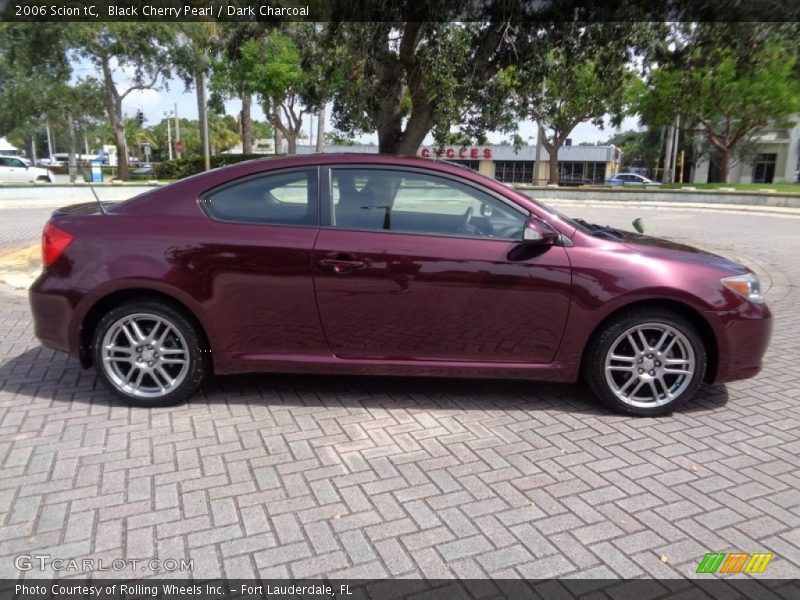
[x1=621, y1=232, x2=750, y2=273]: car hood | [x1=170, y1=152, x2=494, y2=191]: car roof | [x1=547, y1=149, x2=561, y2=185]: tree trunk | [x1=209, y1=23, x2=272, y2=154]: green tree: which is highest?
[x1=209, y1=23, x2=272, y2=154]: green tree

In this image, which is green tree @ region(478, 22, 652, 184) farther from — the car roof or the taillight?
the taillight

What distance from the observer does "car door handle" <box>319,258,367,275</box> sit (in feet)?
12.4

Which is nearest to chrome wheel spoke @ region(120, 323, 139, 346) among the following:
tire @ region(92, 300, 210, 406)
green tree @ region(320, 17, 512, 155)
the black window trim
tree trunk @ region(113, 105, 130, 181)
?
tire @ region(92, 300, 210, 406)

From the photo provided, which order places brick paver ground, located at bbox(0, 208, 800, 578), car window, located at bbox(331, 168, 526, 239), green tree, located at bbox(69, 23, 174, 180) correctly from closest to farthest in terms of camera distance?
brick paver ground, located at bbox(0, 208, 800, 578) < car window, located at bbox(331, 168, 526, 239) < green tree, located at bbox(69, 23, 174, 180)

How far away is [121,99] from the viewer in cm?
3006

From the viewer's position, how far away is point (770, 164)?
5741cm

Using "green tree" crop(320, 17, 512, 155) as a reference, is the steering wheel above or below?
below

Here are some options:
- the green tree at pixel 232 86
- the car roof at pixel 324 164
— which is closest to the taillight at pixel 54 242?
the car roof at pixel 324 164

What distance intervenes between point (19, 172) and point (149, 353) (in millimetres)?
38337

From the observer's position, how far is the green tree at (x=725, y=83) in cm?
891

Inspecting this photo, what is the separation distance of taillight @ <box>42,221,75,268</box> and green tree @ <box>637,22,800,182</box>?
879cm

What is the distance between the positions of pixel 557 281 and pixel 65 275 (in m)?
3.14

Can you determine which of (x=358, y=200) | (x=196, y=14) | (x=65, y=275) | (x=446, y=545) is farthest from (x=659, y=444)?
(x=196, y=14)

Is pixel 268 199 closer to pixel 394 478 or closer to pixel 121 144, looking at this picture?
pixel 394 478
